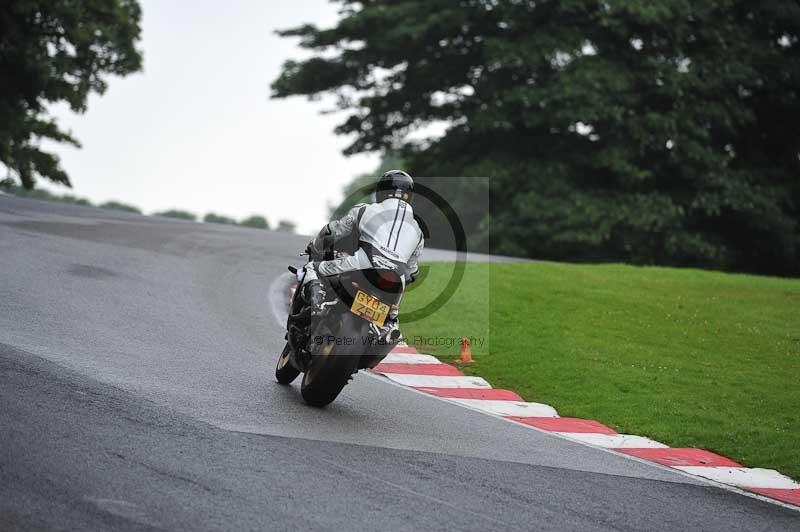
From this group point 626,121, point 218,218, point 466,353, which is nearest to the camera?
point 466,353

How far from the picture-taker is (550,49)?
2850 cm

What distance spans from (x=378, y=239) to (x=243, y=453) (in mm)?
2139

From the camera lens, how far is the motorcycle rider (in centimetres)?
785

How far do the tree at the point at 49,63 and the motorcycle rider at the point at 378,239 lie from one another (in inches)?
1093

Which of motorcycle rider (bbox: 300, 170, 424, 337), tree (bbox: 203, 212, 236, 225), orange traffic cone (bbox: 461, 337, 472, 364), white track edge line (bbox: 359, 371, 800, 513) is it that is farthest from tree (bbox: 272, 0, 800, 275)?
motorcycle rider (bbox: 300, 170, 424, 337)

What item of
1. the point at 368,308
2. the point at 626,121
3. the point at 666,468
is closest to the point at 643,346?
the point at 666,468

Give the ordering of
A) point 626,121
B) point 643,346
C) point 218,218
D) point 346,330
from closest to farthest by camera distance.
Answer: point 346,330
point 643,346
point 626,121
point 218,218

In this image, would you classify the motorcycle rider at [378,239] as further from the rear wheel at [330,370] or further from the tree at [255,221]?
the tree at [255,221]

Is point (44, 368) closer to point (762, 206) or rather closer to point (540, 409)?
point (540, 409)

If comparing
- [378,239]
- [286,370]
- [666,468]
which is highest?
[378,239]

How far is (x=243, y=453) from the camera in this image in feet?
21.8

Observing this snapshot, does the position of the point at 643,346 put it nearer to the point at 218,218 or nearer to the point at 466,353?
the point at 466,353

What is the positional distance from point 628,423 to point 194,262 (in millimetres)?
8681

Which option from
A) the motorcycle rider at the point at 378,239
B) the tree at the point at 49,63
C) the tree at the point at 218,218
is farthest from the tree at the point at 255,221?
the motorcycle rider at the point at 378,239
